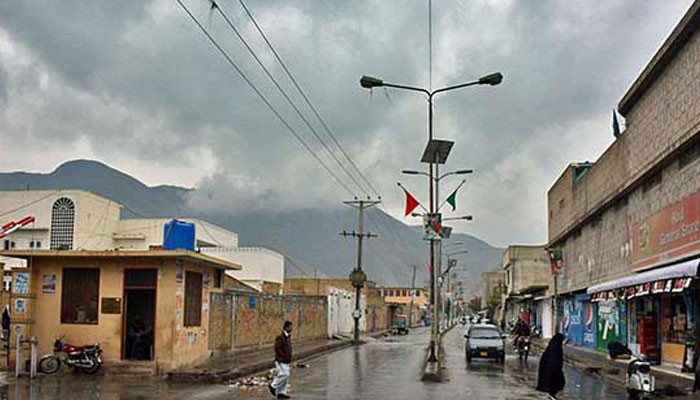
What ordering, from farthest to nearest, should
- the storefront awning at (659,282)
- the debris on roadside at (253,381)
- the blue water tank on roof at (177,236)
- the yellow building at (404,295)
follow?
1. the yellow building at (404,295)
2. the blue water tank on roof at (177,236)
3. the debris on roadside at (253,381)
4. the storefront awning at (659,282)

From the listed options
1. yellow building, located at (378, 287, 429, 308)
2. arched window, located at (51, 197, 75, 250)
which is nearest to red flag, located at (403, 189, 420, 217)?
arched window, located at (51, 197, 75, 250)

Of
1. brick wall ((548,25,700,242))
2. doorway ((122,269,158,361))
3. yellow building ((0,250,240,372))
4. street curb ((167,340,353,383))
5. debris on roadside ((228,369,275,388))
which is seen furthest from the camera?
doorway ((122,269,158,361))

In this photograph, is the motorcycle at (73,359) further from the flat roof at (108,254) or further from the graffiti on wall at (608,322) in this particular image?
the graffiti on wall at (608,322)

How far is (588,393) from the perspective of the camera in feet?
76.4

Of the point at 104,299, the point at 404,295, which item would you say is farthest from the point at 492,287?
the point at 104,299

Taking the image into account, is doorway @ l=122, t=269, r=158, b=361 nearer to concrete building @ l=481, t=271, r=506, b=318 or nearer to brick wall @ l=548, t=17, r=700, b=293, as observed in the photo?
brick wall @ l=548, t=17, r=700, b=293

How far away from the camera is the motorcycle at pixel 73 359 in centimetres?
2439

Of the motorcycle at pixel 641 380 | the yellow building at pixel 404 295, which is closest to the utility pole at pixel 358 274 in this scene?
the motorcycle at pixel 641 380

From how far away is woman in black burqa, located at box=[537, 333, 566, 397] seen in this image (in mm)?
18250

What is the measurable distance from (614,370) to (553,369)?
13.5 meters

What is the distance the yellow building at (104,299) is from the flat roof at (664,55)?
15622mm

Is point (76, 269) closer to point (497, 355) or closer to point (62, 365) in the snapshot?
point (62, 365)

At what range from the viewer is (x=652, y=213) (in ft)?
101

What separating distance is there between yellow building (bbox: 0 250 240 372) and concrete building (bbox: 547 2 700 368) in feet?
46.0
